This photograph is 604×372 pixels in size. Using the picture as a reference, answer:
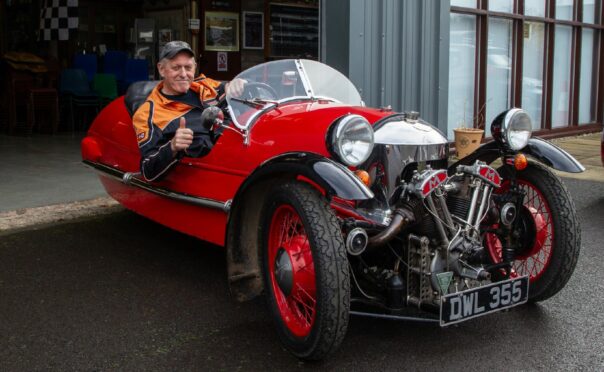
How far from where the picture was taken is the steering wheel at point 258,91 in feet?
12.9

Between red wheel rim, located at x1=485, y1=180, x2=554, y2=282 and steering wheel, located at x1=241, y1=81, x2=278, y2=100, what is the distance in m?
1.40

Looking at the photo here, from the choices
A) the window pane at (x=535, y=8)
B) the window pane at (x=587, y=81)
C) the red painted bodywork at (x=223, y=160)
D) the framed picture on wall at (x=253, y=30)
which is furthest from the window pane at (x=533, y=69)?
the red painted bodywork at (x=223, y=160)

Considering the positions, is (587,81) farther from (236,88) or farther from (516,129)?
(236,88)

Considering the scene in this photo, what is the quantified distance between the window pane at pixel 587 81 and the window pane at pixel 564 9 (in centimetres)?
61

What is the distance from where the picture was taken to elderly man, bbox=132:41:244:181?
13.0 ft

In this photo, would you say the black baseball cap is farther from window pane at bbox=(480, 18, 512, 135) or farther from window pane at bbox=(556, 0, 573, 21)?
window pane at bbox=(556, 0, 573, 21)

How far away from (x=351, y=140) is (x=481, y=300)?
0.88 m

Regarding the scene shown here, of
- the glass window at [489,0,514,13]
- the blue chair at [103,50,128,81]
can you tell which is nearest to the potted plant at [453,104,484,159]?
the glass window at [489,0,514,13]

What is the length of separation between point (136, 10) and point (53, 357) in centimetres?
1108

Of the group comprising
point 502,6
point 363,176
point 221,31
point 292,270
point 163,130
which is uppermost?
point 502,6

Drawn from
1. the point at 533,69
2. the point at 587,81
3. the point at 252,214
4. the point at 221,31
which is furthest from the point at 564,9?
the point at 252,214

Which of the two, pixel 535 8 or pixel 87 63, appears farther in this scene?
pixel 87 63

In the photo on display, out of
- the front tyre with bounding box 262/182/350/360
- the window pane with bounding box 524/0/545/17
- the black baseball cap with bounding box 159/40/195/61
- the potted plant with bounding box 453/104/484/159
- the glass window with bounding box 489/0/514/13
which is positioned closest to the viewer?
the front tyre with bounding box 262/182/350/360

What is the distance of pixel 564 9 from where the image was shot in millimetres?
11289
